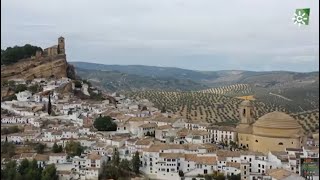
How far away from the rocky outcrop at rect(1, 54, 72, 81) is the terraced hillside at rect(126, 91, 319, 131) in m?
9.70

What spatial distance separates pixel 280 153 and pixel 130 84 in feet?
273

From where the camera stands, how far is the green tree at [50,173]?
22225 mm

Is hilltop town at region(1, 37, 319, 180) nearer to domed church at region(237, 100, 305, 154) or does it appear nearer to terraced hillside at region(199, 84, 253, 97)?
domed church at region(237, 100, 305, 154)

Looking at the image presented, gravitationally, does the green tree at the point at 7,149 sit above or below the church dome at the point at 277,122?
below

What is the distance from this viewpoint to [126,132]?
2991 centimetres


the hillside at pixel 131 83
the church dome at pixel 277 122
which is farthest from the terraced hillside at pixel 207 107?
the hillside at pixel 131 83

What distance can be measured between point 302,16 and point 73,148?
18.6m

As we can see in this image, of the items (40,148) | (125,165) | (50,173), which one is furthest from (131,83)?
(50,173)

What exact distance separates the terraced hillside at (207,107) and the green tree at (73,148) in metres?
16.7

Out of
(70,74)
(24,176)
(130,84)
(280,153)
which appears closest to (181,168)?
(280,153)

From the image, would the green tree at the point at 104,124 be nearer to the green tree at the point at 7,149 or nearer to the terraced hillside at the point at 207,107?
the green tree at the point at 7,149

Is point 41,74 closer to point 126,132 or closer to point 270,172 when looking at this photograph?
point 126,132

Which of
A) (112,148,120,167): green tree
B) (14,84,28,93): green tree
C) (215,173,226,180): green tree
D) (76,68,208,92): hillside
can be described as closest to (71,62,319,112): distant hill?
(76,68,208,92): hillside

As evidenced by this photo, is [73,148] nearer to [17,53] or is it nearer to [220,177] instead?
[220,177]
